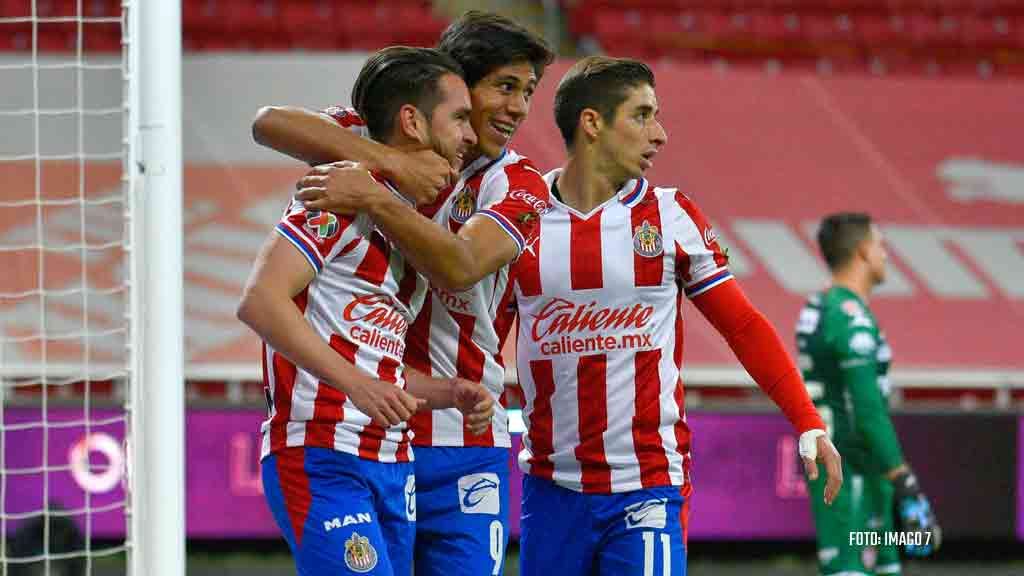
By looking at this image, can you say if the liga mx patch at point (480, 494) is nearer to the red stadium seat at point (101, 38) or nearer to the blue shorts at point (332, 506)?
the blue shorts at point (332, 506)

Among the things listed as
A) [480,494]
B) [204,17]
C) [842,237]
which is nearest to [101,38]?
[204,17]

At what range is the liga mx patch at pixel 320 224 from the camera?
7.92 ft

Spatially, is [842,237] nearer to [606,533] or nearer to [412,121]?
[606,533]

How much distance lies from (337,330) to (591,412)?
2.72ft

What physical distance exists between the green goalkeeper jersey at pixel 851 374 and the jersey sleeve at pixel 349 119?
8.68ft

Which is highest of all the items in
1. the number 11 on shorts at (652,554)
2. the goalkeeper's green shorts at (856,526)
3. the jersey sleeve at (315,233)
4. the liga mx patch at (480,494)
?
the jersey sleeve at (315,233)

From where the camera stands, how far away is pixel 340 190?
240 cm

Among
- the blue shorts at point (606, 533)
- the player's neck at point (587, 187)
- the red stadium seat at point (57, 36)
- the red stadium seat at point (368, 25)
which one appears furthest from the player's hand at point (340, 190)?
the red stadium seat at point (57, 36)

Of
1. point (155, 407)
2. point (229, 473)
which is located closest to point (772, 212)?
point (229, 473)

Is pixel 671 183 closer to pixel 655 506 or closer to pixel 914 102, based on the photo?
pixel 914 102

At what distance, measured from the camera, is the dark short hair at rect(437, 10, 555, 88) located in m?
2.82

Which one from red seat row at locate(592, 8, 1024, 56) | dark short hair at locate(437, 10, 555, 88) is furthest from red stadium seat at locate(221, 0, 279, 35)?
dark short hair at locate(437, 10, 555, 88)

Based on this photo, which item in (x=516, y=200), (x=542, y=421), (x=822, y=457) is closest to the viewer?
(x=516, y=200)

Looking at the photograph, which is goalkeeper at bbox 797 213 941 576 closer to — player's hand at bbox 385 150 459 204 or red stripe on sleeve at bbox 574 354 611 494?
red stripe on sleeve at bbox 574 354 611 494
